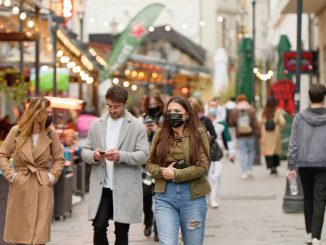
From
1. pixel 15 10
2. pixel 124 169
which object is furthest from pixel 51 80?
pixel 124 169

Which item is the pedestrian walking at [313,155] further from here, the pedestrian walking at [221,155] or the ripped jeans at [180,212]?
the pedestrian walking at [221,155]

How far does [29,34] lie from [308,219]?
7653 millimetres

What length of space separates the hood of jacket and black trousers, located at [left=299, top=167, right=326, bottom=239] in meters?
0.50

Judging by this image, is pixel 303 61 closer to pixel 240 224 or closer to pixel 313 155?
pixel 240 224

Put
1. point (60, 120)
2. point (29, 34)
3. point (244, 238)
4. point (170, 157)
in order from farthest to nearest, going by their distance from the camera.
Answer: 1. point (60, 120)
2. point (29, 34)
3. point (244, 238)
4. point (170, 157)

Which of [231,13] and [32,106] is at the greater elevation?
[231,13]

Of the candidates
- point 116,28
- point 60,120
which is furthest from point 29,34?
point 116,28

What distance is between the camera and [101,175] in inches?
374

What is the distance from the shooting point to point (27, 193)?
971cm

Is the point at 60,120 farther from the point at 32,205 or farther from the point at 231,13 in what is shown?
the point at 231,13

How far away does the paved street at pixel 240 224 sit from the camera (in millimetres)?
12602

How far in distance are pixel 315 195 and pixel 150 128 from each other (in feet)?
7.35

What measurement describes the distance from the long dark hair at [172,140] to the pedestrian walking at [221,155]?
735 cm

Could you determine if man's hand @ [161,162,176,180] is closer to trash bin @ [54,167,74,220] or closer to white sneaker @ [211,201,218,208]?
trash bin @ [54,167,74,220]
